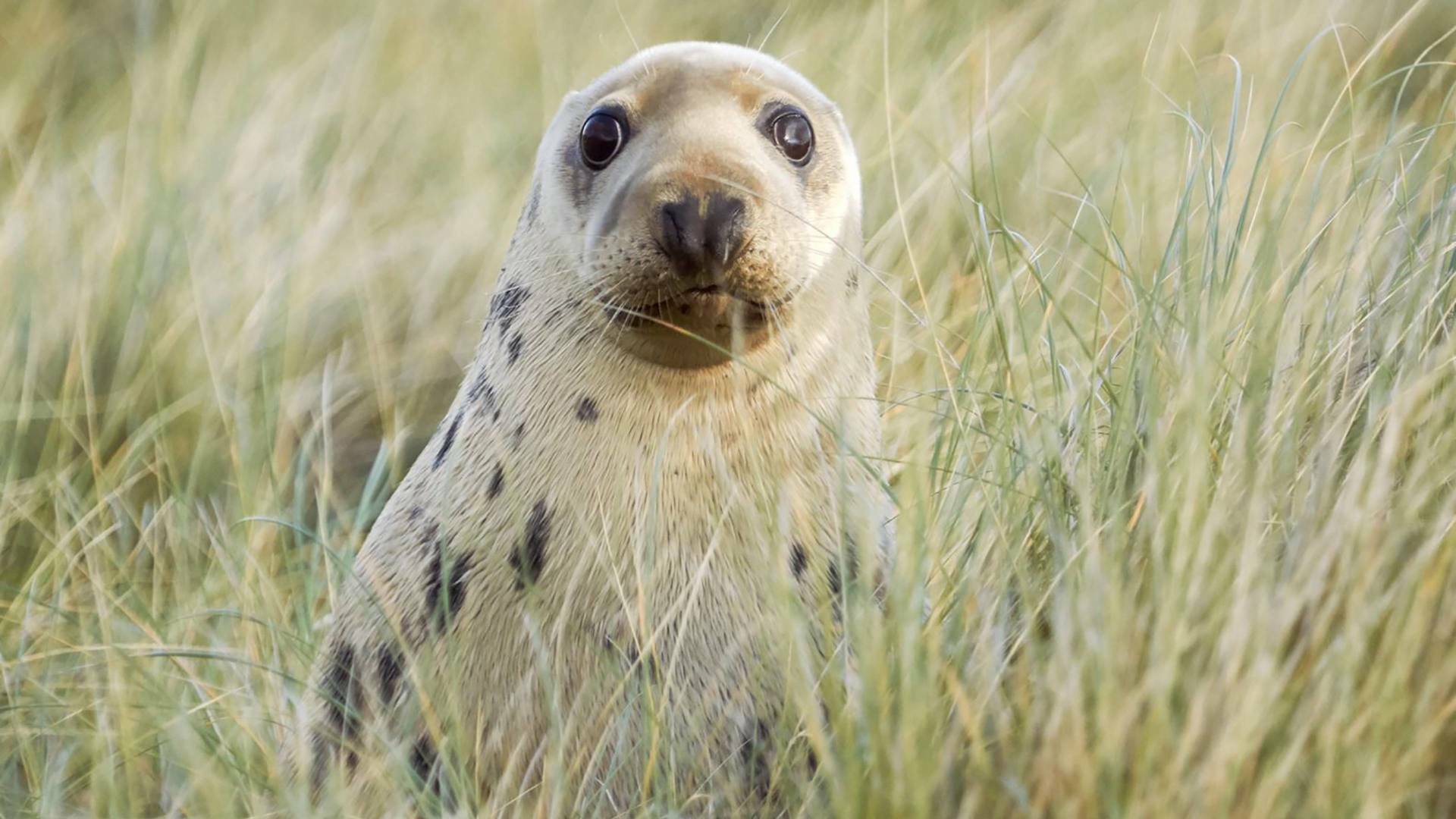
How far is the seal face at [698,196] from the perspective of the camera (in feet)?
9.14

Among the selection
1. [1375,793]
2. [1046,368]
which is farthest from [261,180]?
[1375,793]

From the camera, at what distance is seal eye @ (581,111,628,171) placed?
320 centimetres

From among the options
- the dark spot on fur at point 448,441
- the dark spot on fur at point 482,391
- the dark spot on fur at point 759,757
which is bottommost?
the dark spot on fur at point 759,757

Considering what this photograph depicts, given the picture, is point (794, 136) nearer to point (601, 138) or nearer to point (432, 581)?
point (601, 138)

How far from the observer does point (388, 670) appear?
291 centimetres

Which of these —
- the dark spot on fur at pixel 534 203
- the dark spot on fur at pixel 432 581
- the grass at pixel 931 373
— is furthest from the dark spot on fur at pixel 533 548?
the dark spot on fur at pixel 534 203

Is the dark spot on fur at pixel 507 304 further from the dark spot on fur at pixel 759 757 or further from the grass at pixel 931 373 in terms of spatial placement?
the dark spot on fur at pixel 759 757

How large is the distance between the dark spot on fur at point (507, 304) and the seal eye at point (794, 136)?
59 centimetres

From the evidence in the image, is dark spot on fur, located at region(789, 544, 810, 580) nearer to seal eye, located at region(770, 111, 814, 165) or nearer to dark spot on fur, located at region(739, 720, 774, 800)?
dark spot on fur, located at region(739, 720, 774, 800)

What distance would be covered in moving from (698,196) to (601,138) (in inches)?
20.2

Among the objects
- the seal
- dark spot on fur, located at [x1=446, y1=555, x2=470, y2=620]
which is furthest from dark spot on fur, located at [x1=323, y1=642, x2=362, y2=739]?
dark spot on fur, located at [x1=446, y1=555, x2=470, y2=620]

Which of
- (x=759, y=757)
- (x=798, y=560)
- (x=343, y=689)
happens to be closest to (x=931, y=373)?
(x=798, y=560)

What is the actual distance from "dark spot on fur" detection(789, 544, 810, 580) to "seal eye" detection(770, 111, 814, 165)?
33.3 inches

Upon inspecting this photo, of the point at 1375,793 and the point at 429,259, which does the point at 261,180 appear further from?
the point at 1375,793
